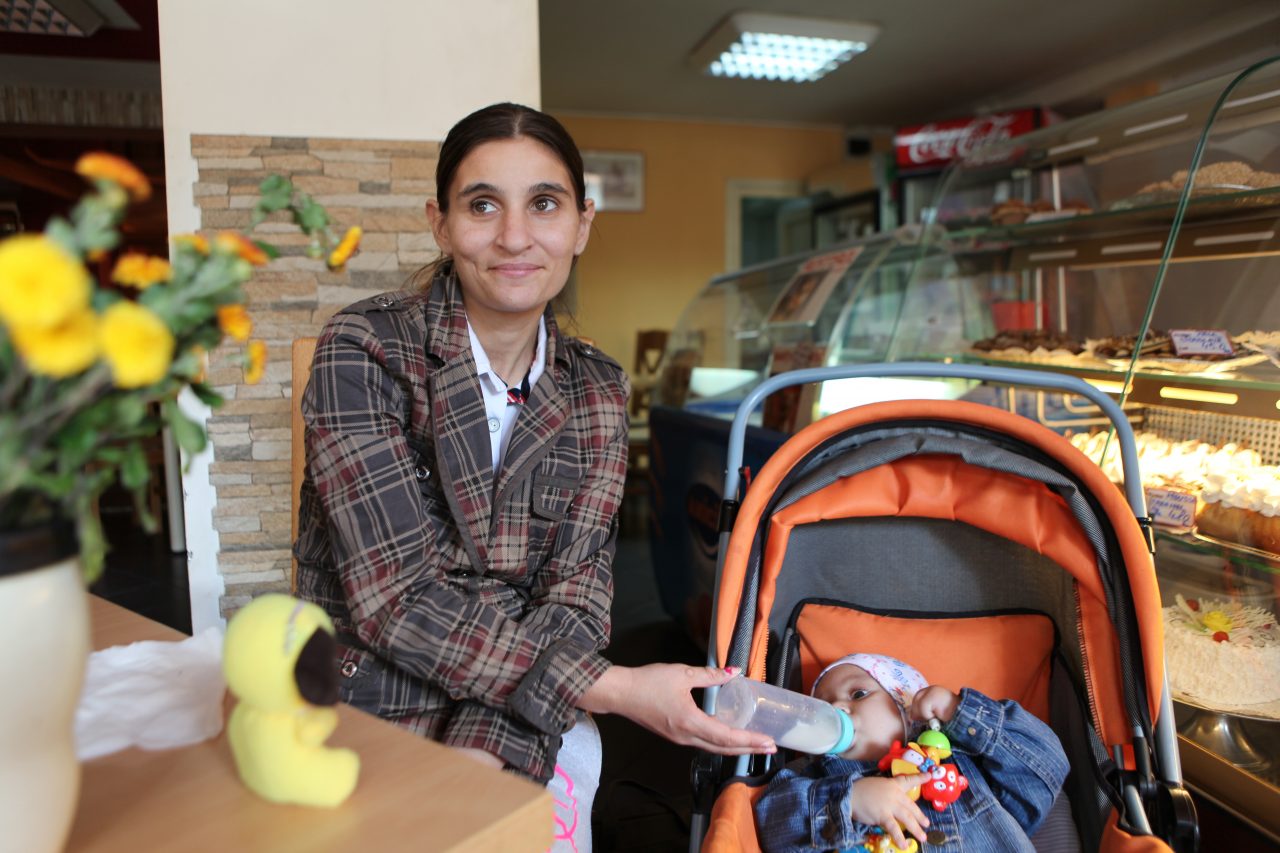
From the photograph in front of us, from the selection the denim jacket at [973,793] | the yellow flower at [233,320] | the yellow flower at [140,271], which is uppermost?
the yellow flower at [140,271]

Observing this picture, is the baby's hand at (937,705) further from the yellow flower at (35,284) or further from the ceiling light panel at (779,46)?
the ceiling light panel at (779,46)

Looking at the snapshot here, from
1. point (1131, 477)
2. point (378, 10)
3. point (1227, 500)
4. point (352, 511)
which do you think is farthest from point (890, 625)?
point (378, 10)

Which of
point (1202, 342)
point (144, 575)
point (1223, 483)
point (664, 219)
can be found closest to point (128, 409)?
point (1223, 483)

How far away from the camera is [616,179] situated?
7.40 metres

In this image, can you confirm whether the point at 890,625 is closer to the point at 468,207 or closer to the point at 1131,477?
the point at 1131,477

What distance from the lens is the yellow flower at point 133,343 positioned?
42 cm

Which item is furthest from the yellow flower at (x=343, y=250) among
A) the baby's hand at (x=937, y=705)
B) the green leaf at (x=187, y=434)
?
the baby's hand at (x=937, y=705)

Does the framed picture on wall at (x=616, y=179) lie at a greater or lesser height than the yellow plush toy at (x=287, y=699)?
greater

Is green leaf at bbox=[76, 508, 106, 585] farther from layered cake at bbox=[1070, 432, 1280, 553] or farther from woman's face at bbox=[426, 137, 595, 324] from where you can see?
layered cake at bbox=[1070, 432, 1280, 553]

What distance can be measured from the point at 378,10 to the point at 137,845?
89.0 inches

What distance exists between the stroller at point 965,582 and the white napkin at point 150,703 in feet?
2.25

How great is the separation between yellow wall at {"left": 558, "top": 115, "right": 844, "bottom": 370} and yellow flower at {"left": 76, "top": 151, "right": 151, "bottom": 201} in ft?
22.9

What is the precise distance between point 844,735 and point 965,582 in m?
0.43

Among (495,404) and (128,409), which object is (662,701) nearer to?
(495,404)
